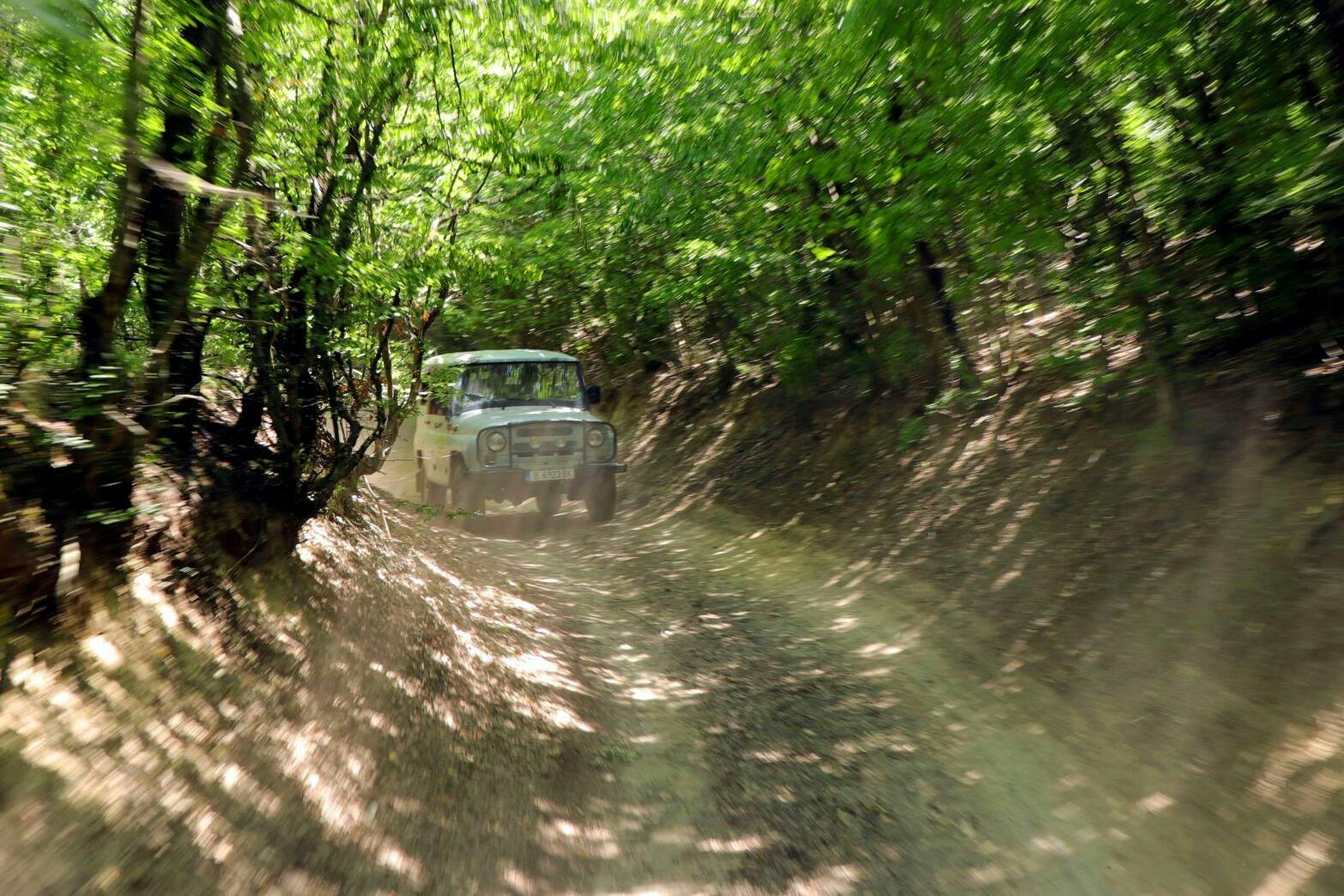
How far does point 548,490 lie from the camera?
11.7 metres

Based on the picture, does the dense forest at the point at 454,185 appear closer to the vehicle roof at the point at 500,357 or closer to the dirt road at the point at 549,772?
the dirt road at the point at 549,772

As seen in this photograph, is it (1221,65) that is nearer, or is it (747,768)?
(747,768)

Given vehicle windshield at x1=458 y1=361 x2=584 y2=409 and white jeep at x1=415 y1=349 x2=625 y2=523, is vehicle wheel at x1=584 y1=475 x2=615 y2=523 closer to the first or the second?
white jeep at x1=415 y1=349 x2=625 y2=523

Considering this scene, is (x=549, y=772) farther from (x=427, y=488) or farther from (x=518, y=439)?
(x=427, y=488)

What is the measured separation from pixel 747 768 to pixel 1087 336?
181 inches

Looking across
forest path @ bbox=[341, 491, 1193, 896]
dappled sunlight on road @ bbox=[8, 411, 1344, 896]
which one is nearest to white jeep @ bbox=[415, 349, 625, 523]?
forest path @ bbox=[341, 491, 1193, 896]

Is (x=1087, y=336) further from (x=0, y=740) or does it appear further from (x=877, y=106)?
(x=0, y=740)

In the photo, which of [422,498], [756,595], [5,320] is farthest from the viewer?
[422,498]

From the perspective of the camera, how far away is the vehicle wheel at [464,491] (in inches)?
424

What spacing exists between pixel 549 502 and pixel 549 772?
24.7ft

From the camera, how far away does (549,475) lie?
36.6 ft

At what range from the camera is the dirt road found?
10.4 ft

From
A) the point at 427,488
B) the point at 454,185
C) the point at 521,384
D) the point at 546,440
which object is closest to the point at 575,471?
the point at 546,440

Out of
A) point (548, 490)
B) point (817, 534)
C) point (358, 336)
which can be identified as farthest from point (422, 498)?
point (358, 336)
